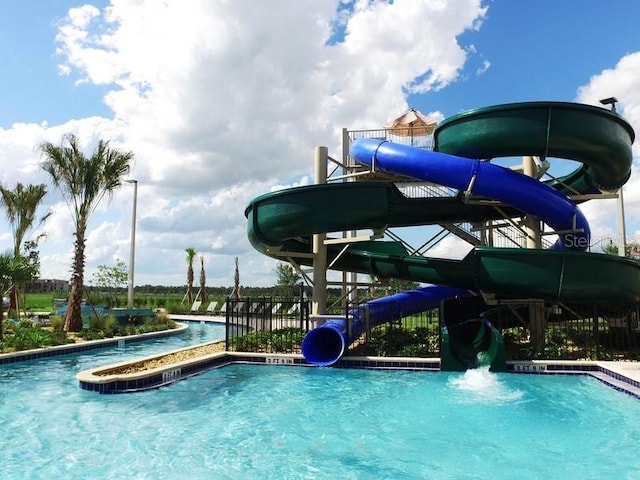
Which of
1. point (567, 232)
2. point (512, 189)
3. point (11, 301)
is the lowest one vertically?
point (11, 301)

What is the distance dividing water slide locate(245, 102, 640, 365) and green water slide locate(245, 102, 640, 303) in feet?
0.08

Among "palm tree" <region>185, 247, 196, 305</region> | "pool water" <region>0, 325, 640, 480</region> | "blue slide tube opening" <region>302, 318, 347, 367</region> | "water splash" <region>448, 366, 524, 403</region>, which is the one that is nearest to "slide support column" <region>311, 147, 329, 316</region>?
"blue slide tube opening" <region>302, 318, 347, 367</region>

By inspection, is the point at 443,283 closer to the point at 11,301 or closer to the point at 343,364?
the point at 343,364

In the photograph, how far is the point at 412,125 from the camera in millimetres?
18203

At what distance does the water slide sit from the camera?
448 inches

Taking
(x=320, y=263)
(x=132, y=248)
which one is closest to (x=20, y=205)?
(x=132, y=248)

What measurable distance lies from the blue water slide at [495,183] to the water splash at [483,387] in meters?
3.90

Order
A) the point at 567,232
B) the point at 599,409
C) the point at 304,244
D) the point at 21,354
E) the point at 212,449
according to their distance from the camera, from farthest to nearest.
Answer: the point at 304,244 → the point at 21,354 → the point at 567,232 → the point at 599,409 → the point at 212,449

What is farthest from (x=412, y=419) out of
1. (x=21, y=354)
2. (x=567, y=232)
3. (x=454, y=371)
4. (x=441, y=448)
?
(x=21, y=354)

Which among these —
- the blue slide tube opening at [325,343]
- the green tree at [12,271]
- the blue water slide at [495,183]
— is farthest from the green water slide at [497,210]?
the green tree at [12,271]

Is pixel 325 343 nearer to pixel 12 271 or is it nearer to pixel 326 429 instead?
pixel 326 429

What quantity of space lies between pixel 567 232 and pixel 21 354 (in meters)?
14.4

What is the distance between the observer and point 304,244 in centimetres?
1673

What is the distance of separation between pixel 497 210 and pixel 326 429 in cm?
848
